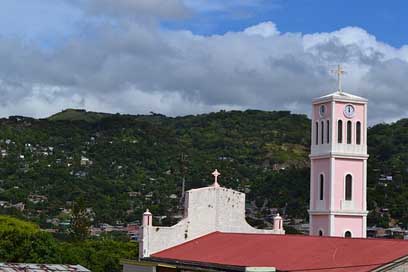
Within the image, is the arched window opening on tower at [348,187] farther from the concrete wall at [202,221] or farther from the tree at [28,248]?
the tree at [28,248]

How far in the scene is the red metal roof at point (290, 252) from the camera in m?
25.7

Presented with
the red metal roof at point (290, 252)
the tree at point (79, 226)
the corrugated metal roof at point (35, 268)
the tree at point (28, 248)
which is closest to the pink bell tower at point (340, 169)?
the red metal roof at point (290, 252)

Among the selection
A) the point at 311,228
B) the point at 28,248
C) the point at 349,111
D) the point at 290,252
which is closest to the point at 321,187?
the point at 311,228

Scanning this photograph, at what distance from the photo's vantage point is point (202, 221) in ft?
123

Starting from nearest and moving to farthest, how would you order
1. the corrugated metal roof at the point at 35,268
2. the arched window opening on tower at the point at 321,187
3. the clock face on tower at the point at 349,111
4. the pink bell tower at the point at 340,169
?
the corrugated metal roof at the point at 35,268
the pink bell tower at the point at 340,169
the clock face on tower at the point at 349,111
the arched window opening on tower at the point at 321,187

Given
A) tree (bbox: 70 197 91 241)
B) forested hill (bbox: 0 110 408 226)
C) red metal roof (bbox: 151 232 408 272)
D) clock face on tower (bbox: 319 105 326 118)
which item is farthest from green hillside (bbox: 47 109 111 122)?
red metal roof (bbox: 151 232 408 272)

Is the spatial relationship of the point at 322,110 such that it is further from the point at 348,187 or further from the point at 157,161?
the point at 157,161

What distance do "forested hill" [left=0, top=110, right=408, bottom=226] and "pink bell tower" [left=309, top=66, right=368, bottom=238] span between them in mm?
36636

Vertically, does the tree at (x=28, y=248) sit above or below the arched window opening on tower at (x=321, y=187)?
below

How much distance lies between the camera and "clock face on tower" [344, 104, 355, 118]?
4038 cm

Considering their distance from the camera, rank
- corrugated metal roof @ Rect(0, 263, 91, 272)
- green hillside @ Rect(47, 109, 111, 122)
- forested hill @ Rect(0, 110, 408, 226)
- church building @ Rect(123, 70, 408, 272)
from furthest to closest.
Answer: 1. green hillside @ Rect(47, 109, 111, 122)
2. forested hill @ Rect(0, 110, 408, 226)
3. corrugated metal roof @ Rect(0, 263, 91, 272)
4. church building @ Rect(123, 70, 408, 272)

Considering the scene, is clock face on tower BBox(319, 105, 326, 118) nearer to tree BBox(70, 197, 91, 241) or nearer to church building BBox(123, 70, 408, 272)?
church building BBox(123, 70, 408, 272)

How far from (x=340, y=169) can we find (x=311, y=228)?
10.6 ft

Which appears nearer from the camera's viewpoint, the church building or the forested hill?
the church building
